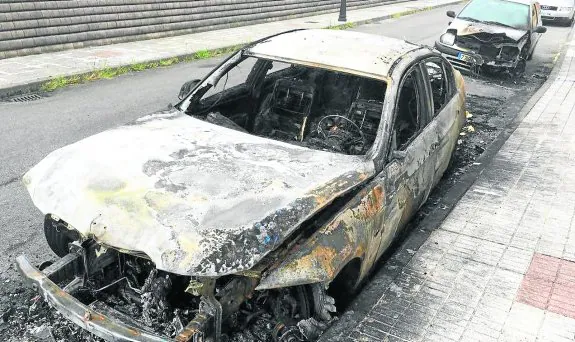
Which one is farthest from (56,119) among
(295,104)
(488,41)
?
(488,41)

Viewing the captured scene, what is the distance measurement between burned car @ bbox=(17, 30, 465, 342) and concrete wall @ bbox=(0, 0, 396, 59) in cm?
833

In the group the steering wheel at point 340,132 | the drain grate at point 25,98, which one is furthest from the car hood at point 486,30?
the drain grate at point 25,98

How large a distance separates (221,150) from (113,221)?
1083 mm

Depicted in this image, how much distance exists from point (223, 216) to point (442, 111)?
3.18 m

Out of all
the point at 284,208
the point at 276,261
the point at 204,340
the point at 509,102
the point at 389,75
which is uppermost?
the point at 389,75

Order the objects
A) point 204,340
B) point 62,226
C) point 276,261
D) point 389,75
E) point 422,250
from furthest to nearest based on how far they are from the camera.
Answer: point 422,250
point 389,75
point 62,226
point 276,261
point 204,340

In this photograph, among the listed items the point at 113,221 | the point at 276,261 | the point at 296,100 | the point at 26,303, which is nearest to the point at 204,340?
the point at 276,261

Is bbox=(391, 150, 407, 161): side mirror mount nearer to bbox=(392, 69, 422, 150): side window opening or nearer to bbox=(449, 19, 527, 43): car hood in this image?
bbox=(392, 69, 422, 150): side window opening

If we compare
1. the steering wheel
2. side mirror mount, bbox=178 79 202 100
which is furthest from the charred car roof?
side mirror mount, bbox=178 79 202 100

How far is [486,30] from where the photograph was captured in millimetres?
11383

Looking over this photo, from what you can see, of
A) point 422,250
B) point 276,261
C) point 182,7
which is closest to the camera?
point 276,261

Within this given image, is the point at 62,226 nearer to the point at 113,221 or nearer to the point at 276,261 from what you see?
the point at 113,221

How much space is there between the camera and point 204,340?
278 cm

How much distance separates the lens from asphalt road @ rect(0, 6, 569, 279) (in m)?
4.74
